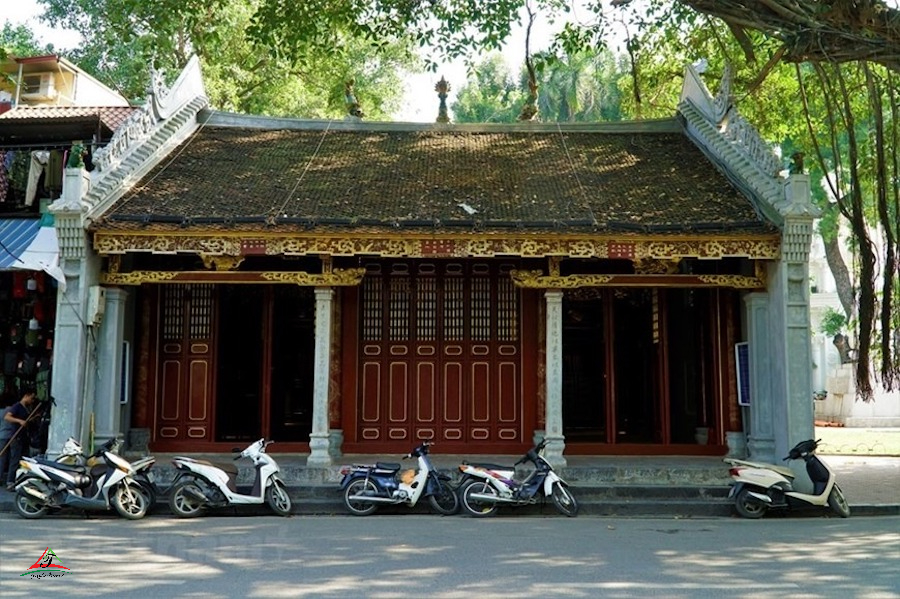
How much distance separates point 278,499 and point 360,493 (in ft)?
3.05

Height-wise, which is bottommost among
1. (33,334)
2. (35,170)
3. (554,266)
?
(33,334)

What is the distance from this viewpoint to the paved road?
577 centimetres

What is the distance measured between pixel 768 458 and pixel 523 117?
858 cm

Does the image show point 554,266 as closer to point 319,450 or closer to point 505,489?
point 505,489

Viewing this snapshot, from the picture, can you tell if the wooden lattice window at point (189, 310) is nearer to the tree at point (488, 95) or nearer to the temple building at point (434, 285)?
the temple building at point (434, 285)

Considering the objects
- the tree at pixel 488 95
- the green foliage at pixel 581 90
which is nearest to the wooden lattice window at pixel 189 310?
the green foliage at pixel 581 90

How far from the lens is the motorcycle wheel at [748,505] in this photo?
938 centimetres

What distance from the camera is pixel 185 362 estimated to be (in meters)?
12.3

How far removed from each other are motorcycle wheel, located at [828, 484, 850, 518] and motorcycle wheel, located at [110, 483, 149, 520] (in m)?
7.87

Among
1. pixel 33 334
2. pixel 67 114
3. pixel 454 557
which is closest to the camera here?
pixel 454 557

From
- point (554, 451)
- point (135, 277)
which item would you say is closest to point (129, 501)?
point (135, 277)

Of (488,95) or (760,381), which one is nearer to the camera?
(760,381)

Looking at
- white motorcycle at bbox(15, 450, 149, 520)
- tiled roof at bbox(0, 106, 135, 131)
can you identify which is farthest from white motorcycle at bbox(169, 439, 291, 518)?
tiled roof at bbox(0, 106, 135, 131)

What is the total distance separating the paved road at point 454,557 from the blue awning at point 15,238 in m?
3.56
